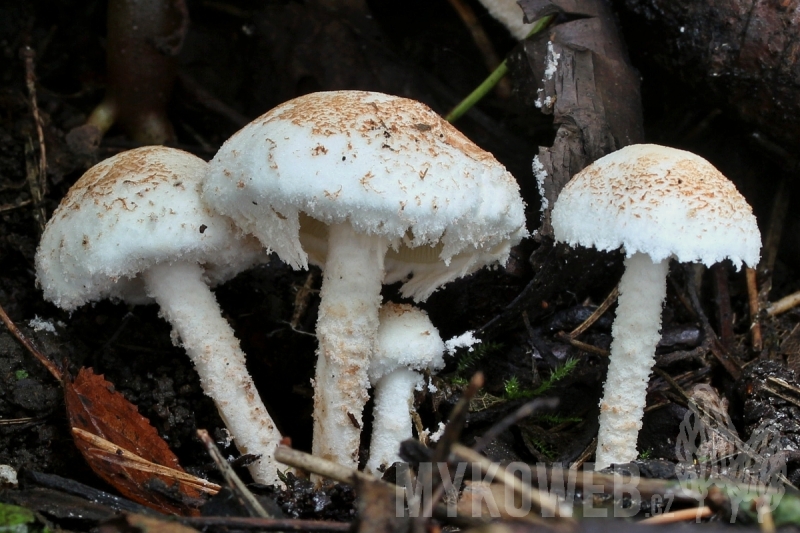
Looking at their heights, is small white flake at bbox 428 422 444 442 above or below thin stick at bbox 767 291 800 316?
below

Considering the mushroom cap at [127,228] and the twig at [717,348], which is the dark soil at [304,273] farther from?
the mushroom cap at [127,228]

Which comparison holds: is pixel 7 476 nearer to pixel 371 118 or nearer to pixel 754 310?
pixel 371 118

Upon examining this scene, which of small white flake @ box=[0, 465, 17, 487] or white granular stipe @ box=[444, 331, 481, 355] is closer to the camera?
small white flake @ box=[0, 465, 17, 487]

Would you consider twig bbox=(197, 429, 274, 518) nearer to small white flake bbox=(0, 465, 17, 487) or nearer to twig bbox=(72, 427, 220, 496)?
twig bbox=(72, 427, 220, 496)

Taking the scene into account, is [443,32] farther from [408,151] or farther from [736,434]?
[736,434]

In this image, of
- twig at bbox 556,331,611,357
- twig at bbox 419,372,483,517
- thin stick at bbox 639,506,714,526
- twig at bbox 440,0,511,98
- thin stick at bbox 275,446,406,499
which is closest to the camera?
twig at bbox 419,372,483,517

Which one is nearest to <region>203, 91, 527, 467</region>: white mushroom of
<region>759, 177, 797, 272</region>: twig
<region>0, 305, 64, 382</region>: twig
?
<region>0, 305, 64, 382</region>: twig

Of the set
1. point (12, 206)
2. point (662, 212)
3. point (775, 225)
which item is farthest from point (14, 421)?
point (775, 225)
